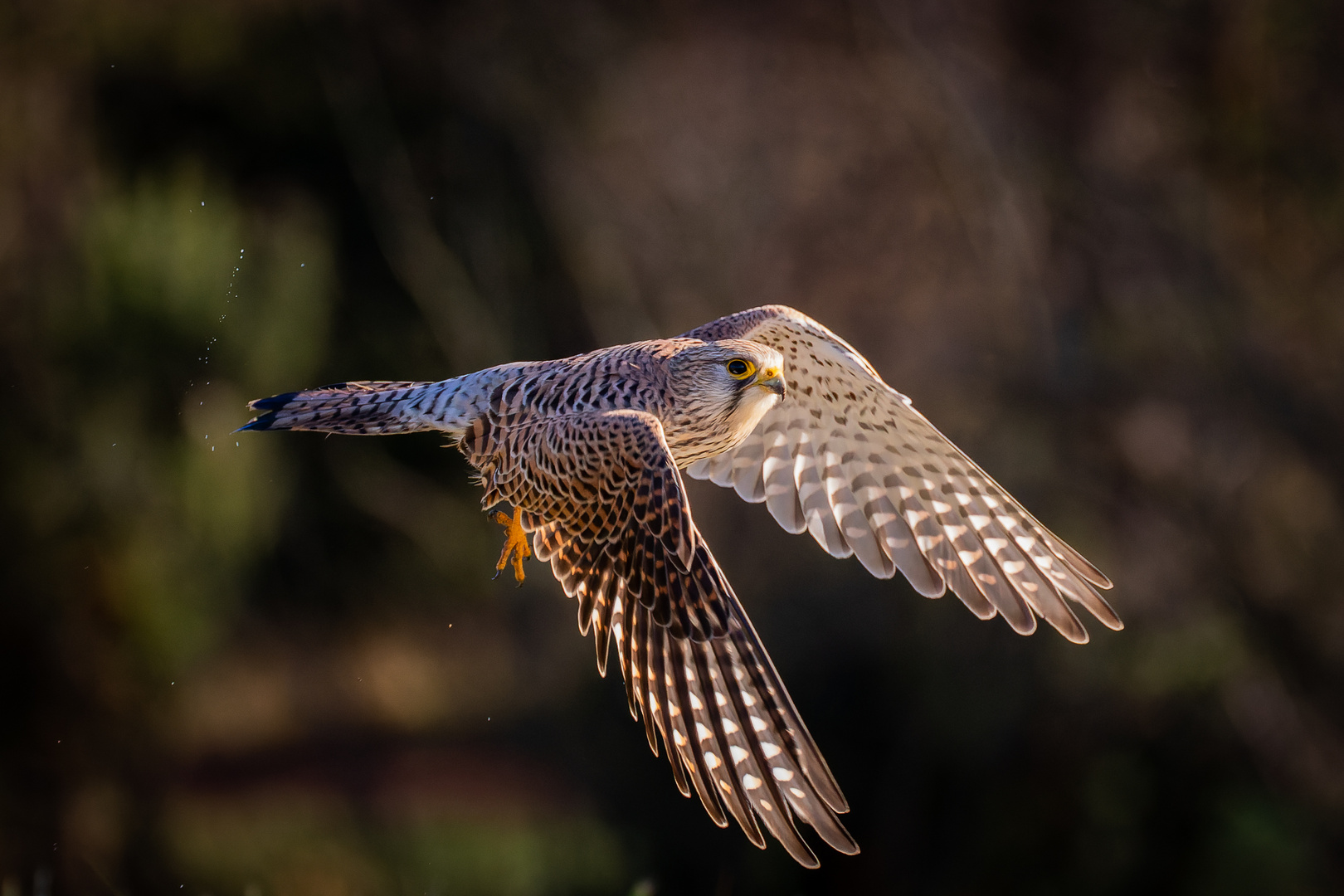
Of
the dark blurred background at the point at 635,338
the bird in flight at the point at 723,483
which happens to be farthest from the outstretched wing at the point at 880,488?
the dark blurred background at the point at 635,338

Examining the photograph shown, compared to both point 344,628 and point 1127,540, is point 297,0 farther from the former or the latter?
point 1127,540

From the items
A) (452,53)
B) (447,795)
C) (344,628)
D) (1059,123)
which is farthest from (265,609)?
(1059,123)

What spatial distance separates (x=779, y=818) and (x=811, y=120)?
17.9ft

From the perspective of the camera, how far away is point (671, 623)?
1605mm

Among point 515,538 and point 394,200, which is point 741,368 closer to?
point 515,538

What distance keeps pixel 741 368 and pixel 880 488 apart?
27.1 inches

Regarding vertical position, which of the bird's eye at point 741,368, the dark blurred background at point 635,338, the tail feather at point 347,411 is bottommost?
the dark blurred background at point 635,338

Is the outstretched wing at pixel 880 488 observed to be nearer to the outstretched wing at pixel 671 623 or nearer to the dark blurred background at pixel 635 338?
the outstretched wing at pixel 671 623

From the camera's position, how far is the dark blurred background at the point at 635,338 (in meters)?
4.91

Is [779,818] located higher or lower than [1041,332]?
higher

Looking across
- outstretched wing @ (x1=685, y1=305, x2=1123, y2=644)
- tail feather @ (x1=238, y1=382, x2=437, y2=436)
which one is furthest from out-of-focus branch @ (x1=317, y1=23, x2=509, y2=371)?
tail feather @ (x1=238, y1=382, x2=437, y2=436)

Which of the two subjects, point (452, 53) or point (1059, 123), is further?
point (452, 53)

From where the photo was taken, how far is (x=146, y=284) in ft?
15.1

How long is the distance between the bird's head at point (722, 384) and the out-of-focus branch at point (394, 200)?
4316 millimetres
